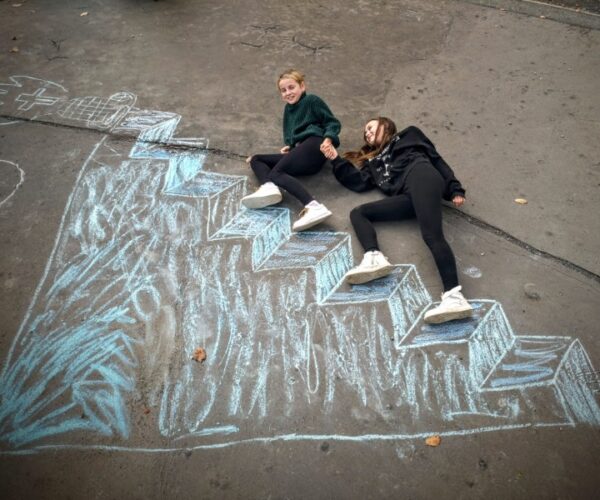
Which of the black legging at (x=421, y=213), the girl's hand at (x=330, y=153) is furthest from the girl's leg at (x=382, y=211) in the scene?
the girl's hand at (x=330, y=153)

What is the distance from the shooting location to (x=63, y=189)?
12.2 feet

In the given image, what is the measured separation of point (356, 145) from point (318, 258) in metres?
1.42

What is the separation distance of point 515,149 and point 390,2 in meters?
3.40

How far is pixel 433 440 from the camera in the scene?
233 centimetres

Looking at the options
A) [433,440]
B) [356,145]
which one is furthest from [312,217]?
[433,440]

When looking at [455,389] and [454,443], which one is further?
[455,389]

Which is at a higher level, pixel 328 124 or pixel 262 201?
pixel 328 124

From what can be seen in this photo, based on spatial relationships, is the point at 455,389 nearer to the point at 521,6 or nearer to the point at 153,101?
the point at 153,101

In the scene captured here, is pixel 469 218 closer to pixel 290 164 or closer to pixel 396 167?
pixel 396 167

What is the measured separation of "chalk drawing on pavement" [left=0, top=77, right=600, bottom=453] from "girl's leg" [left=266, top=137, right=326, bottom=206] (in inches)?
10.7

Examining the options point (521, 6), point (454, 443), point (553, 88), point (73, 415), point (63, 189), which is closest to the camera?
point (454, 443)

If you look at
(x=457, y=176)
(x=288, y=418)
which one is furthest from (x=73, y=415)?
(x=457, y=176)

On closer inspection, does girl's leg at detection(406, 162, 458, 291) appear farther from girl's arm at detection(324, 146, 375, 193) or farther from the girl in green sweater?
the girl in green sweater

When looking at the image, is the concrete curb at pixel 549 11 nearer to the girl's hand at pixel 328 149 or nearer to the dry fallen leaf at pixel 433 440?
the girl's hand at pixel 328 149
